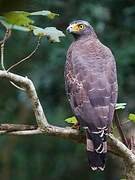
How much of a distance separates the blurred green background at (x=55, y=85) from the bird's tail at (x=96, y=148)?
4.17m

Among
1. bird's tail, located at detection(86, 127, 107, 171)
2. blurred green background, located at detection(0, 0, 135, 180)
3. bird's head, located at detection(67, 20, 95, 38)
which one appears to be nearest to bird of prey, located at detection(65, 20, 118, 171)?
bird's tail, located at detection(86, 127, 107, 171)

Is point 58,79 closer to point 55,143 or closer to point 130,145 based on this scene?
point 55,143

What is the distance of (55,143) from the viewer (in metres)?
10.5

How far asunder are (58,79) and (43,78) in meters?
0.21

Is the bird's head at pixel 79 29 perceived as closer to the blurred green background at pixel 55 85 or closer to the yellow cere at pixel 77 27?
the yellow cere at pixel 77 27

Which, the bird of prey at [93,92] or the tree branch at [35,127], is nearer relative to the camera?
the tree branch at [35,127]

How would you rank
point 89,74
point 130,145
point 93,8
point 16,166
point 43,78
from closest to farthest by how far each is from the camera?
point 130,145 → point 89,74 → point 93,8 → point 43,78 → point 16,166

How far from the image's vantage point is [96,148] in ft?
13.2

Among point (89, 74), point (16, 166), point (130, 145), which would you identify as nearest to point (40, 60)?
point (16, 166)

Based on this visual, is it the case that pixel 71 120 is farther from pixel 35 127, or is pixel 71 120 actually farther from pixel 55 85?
pixel 55 85

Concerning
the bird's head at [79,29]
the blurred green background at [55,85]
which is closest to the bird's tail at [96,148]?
the bird's head at [79,29]

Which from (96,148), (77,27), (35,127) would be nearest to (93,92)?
(96,148)

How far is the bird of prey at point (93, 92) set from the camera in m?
4.02

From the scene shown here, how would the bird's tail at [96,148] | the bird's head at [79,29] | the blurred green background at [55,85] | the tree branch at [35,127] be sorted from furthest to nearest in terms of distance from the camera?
the blurred green background at [55,85], the bird's head at [79,29], the bird's tail at [96,148], the tree branch at [35,127]
